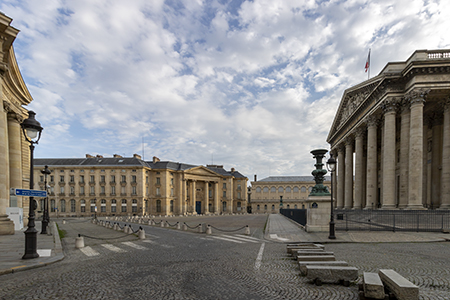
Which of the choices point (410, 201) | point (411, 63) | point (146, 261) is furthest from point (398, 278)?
point (411, 63)

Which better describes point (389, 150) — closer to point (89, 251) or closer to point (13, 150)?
point (89, 251)

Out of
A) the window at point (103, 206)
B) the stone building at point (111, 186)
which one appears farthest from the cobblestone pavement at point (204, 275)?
the window at point (103, 206)

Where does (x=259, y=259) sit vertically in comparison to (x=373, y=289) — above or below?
below

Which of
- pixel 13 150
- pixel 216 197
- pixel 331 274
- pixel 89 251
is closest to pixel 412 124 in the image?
pixel 331 274

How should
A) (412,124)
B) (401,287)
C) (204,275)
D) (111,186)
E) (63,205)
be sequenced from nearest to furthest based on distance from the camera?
(401,287), (204,275), (412,124), (63,205), (111,186)

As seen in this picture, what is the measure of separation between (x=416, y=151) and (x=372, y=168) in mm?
7208

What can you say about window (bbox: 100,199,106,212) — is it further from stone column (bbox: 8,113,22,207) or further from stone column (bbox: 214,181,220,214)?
stone column (bbox: 8,113,22,207)

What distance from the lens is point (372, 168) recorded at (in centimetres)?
3136

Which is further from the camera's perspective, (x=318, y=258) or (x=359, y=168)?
(x=359, y=168)

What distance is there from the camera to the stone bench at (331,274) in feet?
20.8

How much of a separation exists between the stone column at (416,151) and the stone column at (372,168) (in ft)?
20.4

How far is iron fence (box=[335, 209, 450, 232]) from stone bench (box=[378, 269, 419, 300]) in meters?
14.5

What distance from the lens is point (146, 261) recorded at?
9734 millimetres

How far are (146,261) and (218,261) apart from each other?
2.85 m
